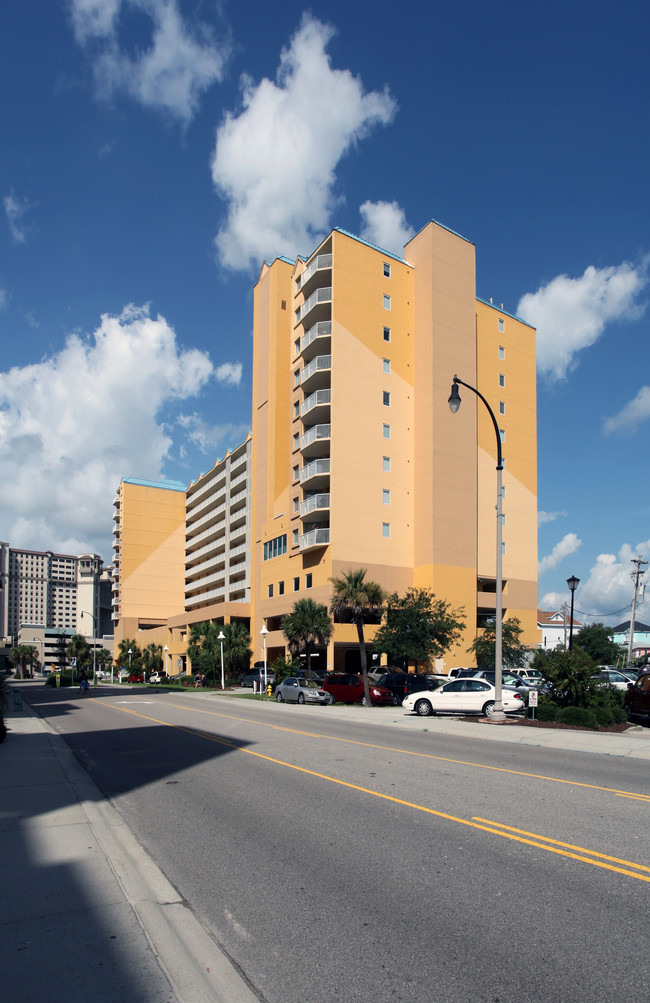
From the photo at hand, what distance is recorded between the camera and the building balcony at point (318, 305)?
59.1 meters

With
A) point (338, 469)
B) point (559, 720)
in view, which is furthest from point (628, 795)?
point (338, 469)

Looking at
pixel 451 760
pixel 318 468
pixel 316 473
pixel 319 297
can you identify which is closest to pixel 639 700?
pixel 451 760

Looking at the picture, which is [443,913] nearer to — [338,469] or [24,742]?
[24,742]

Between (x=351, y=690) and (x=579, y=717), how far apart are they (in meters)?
16.9

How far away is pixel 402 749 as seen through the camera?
1545 cm

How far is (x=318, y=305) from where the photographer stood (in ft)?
193

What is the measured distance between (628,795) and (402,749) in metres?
6.12

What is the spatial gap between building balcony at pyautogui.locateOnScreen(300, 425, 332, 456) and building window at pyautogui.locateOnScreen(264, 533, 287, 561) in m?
8.64

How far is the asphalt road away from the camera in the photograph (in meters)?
4.54

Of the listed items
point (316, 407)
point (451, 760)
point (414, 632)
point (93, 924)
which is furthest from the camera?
point (316, 407)

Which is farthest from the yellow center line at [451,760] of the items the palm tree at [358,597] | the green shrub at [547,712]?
the palm tree at [358,597]

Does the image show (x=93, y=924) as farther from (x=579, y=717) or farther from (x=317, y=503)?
(x=317, y=503)

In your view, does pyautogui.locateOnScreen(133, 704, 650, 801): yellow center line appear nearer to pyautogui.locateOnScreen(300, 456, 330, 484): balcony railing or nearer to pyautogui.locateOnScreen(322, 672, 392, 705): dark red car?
pyautogui.locateOnScreen(322, 672, 392, 705): dark red car

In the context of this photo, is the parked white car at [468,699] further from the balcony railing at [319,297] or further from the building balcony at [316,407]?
the balcony railing at [319,297]
